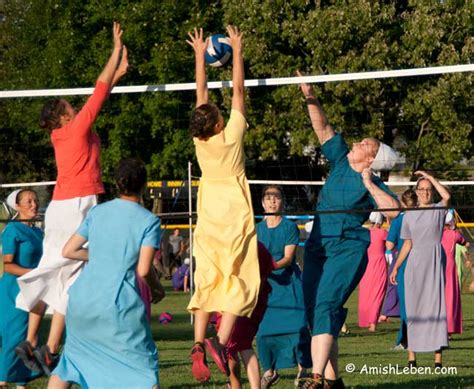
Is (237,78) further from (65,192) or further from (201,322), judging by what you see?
(201,322)

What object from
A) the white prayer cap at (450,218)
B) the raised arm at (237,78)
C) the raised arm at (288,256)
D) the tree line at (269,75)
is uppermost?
the tree line at (269,75)

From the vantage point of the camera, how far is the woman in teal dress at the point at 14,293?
37.9 feet

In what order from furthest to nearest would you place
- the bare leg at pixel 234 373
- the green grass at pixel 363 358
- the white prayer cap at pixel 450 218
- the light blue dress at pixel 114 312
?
1. the white prayer cap at pixel 450 218
2. the green grass at pixel 363 358
3. the bare leg at pixel 234 373
4. the light blue dress at pixel 114 312

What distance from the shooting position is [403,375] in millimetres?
13234

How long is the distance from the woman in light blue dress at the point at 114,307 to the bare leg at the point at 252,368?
2.25 metres

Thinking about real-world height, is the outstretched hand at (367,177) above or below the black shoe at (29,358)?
above

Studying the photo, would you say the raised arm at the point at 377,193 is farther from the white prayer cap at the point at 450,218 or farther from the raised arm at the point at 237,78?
the white prayer cap at the point at 450,218

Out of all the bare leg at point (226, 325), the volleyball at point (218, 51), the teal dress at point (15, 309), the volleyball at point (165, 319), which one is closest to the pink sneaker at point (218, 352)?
the bare leg at point (226, 325)

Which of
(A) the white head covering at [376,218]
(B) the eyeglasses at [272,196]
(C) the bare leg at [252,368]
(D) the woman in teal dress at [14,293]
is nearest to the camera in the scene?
(C) the bare leg at [252,368]

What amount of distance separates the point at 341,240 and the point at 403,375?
300 cm

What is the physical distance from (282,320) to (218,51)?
2.57 meters

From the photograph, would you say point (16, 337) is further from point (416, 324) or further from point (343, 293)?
point (416, 324)

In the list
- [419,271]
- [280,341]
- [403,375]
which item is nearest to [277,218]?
[280,341]

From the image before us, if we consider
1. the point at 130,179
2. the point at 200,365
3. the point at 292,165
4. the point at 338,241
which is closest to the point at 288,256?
the point at 338,241
